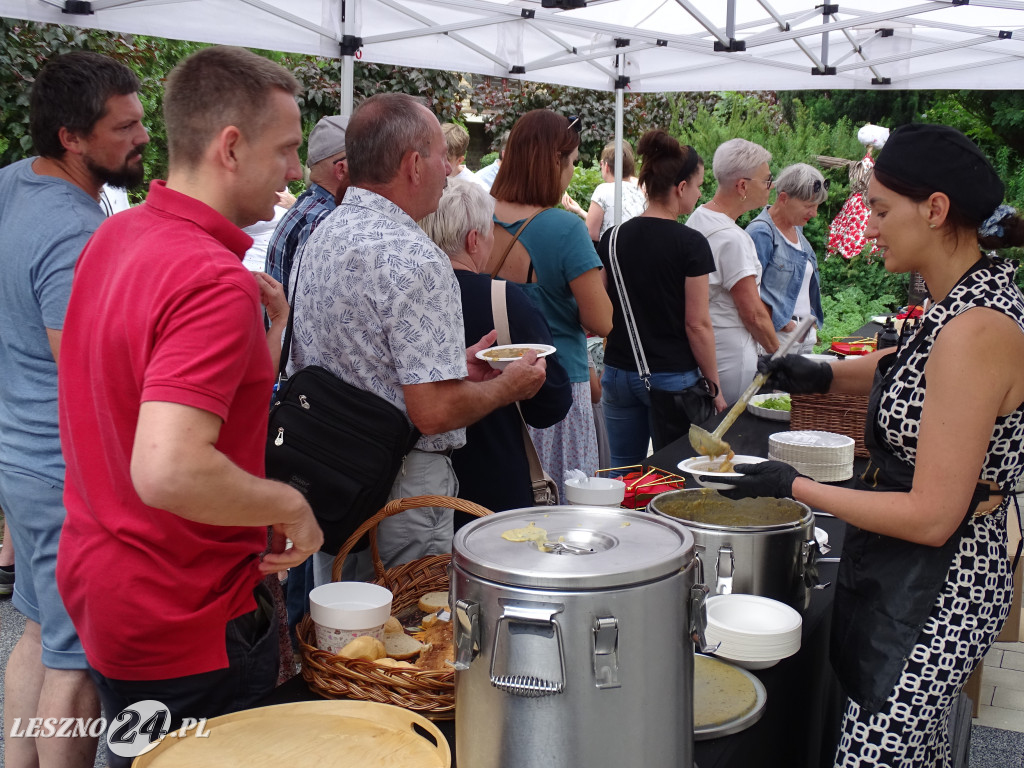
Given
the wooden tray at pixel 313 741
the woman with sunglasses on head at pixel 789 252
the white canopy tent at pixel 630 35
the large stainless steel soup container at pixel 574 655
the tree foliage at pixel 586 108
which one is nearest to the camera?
the large stainless steel soup container at pixel 574 655

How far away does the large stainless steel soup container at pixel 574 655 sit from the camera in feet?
3.46

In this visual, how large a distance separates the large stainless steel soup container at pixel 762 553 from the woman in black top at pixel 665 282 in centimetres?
200

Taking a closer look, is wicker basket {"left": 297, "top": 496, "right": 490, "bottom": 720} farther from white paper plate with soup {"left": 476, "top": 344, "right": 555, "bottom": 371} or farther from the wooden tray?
white paper plate with soup {"left": 476, "top": 344, "right": 555, "bottom": 371}

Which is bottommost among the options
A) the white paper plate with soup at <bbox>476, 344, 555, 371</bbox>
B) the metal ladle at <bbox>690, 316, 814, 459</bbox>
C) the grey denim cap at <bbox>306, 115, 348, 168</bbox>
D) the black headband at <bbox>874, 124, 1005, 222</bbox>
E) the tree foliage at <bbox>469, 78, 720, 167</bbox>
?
the metal ladle at <bbox>690, 316, 814, 459</bbox>

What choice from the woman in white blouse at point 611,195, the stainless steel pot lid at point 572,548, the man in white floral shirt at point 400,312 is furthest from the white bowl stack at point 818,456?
the woman in white blouse at point 611,195

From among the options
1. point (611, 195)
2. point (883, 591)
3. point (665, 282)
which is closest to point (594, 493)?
point (883, 591)

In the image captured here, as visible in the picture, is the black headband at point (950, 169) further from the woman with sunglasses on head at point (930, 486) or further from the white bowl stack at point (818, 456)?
the white bowl stack at point (818, 456)

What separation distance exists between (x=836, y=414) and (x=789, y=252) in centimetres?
174

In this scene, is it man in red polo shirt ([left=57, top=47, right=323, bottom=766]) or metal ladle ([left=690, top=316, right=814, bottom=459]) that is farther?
metal ladle ([left=690, top=316, right=814, bottom=459])

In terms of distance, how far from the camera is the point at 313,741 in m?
1.23

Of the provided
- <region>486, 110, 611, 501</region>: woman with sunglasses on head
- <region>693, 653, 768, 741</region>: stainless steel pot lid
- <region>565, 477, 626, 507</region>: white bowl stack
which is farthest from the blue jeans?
<region>693, 653, 768, 741</region>: stainless steel pot lid

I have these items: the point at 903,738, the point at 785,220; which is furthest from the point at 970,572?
the point at 785,220

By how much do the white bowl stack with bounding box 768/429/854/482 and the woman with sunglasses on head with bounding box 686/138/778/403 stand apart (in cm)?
121

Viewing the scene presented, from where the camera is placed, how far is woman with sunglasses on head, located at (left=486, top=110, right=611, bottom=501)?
328 centimetres
